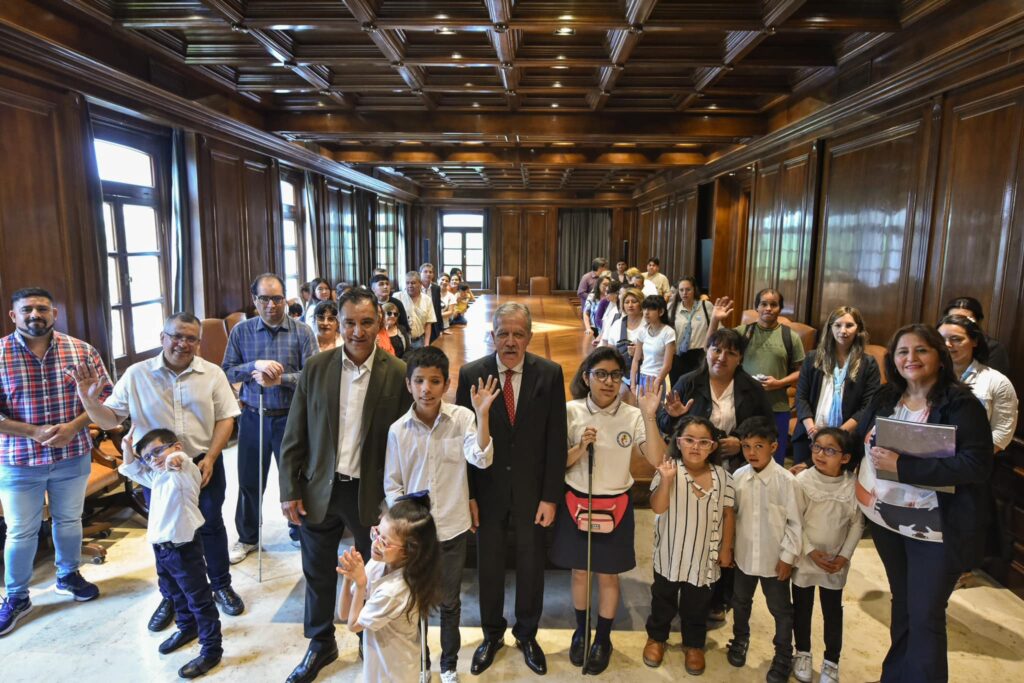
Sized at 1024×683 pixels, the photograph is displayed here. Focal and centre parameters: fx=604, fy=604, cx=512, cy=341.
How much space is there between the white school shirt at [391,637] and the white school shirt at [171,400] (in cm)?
130

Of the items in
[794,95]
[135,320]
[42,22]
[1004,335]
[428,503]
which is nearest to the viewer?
[428,503]

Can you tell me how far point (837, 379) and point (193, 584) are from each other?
3.28m

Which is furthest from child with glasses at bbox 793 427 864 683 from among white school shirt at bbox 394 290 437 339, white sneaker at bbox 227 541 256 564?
white school shirt at bbox 394 290 437 339

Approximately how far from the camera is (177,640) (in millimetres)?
2689

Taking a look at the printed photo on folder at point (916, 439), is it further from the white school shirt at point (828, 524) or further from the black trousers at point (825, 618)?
the black trousers at point (825, 618)

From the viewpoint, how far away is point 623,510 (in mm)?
2547

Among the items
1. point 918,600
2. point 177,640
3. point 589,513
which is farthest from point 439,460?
point 918,600

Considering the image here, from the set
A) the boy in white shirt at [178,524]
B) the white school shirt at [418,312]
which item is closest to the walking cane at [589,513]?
the boy in white shirt at [178,524]

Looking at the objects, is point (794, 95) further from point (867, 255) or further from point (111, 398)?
point (111, 398)

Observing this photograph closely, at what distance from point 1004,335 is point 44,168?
6.07 metres

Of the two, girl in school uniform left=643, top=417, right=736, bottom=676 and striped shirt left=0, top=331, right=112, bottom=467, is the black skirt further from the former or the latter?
striped shirt left=0, top=331, right=112, bottom=467

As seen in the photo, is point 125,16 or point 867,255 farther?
point 867,255

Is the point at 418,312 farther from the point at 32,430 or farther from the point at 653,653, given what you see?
the point at 653,653

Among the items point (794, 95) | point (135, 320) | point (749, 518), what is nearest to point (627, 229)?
point (794, 95)
